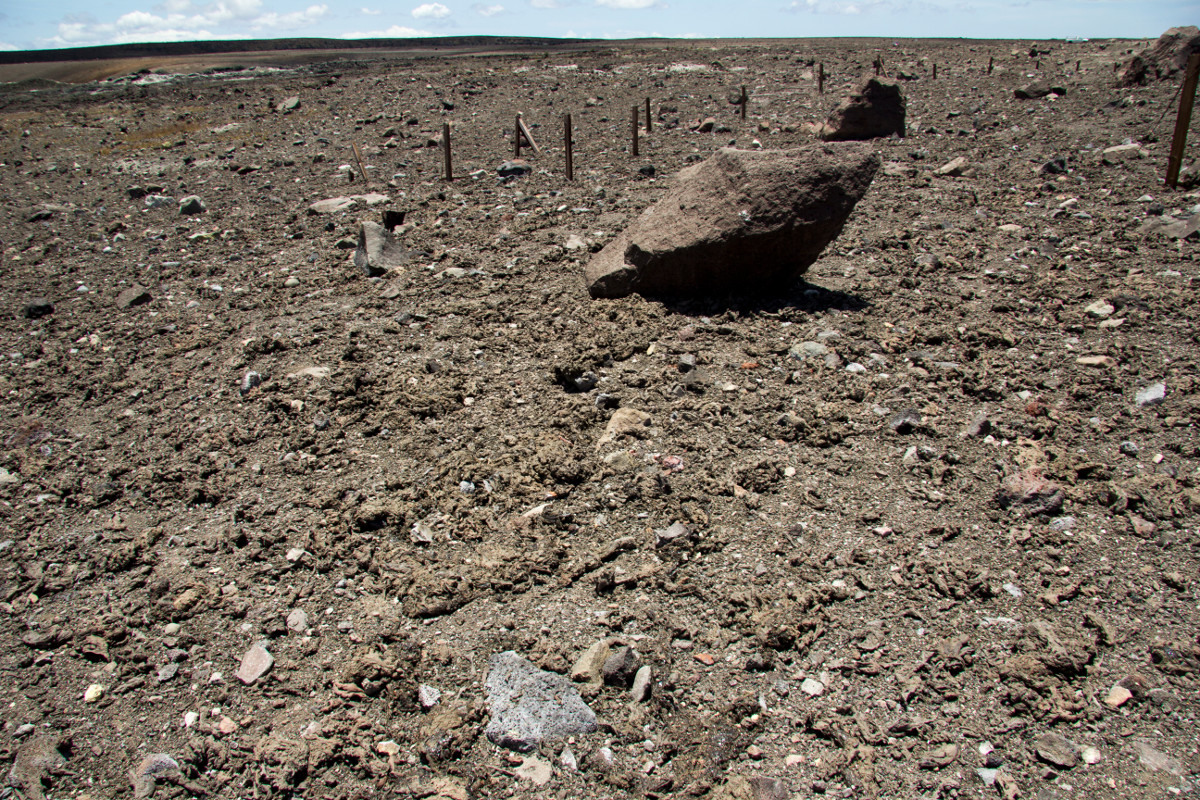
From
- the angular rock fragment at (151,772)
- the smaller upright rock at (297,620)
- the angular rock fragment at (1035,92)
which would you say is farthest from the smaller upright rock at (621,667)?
the angular rock fragment at (1035,92)

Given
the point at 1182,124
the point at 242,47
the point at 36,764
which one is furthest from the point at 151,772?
the point at 242,47

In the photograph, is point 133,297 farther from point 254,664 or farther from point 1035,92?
point 1035,92

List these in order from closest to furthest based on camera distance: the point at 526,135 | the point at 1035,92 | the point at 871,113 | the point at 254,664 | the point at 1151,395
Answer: the point at 254,664, the point at 1151,395, the point at 871,113, the point at 526,135, the point at 1035,92

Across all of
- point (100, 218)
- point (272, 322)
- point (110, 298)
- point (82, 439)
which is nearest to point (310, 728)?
point (82, 439)

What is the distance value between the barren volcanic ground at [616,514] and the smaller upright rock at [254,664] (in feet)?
0.07

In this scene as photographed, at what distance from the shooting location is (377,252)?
6.51 metres

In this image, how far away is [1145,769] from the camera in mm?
2098

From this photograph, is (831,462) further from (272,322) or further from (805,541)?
(272,322)

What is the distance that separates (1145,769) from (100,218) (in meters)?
10.5

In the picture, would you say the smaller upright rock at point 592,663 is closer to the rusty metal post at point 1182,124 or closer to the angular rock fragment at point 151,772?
the angular rock fragment at point 151,772

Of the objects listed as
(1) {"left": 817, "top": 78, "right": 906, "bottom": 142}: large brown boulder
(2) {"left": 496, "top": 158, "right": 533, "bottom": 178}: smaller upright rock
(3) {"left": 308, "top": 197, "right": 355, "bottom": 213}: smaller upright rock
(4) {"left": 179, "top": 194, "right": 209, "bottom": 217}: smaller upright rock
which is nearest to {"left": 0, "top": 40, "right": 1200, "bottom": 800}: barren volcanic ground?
(3) {"left": 308, "top": 197, "right": 355, "bottom": 213}: smaller upright rock

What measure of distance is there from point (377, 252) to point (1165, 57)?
1377 centimetres

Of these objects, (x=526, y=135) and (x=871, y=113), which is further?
(x=526, y=135)

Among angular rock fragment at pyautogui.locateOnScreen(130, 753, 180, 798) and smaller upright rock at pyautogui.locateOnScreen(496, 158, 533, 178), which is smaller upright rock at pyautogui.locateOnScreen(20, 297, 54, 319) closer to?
smaller upright rock at pyautogui.locateOnScreen(496, 158, 533, 178)
